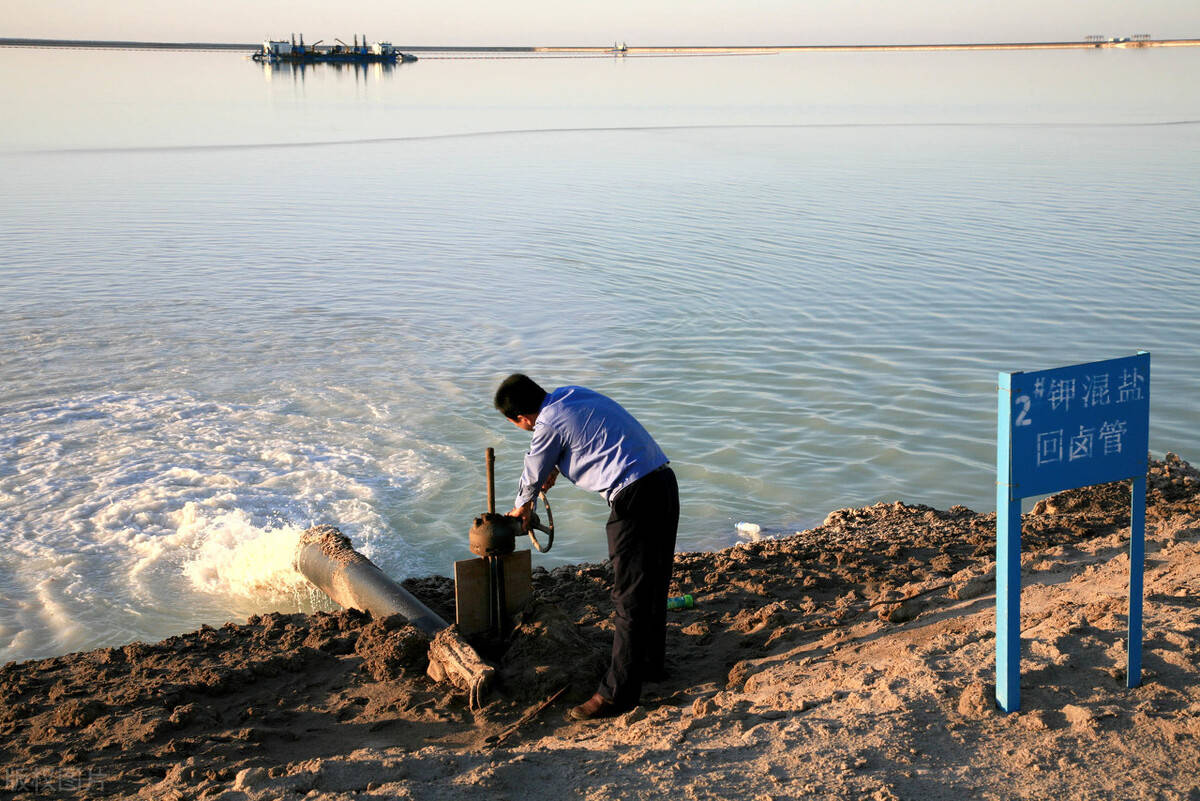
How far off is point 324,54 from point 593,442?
112113 millimetres

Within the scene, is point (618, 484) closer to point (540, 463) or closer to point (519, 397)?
point (540, 463)

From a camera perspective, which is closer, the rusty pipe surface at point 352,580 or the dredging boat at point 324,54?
the rusty pipe surface at point 352,580

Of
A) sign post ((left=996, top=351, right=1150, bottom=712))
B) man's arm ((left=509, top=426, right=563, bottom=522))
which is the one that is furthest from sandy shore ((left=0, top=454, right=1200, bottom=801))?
man's arm ((left=509, top=426, right=563, bottom=522))

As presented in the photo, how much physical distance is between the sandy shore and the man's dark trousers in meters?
0.21

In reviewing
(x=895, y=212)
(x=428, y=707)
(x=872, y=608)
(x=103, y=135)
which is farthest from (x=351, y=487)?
(x=103, y=135)

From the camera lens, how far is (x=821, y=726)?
4582 millimetres

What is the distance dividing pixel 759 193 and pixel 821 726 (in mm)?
20830

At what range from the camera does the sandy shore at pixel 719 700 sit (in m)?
4.27

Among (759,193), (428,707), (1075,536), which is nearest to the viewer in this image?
(428,707)

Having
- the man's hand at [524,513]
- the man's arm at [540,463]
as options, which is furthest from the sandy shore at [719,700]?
the man's arm at [540,463]

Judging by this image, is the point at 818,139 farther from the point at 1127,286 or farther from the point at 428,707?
the point at 428,707

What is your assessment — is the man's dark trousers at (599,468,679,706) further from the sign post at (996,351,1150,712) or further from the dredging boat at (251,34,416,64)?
the dredging boat at (251,34,416,64)

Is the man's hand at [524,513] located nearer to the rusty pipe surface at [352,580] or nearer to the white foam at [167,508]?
the rusty pipe surface at [352,580]

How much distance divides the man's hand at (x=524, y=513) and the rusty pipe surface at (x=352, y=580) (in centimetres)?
97
